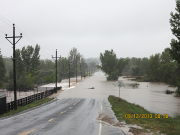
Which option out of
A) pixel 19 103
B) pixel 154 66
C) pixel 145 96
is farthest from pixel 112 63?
pixel 19 103

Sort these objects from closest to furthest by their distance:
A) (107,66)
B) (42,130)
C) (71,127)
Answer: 1. (42,130)
2. (71,127)
3. (107,66)

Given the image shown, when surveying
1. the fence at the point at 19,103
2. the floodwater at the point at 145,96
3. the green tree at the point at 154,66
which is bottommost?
the floodwater at the point at 145,96

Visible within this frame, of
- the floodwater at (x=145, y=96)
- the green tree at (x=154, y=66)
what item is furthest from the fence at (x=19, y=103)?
the green tree at (x=154, y=66)

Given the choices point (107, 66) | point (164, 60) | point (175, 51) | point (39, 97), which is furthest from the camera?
point (107, 66)

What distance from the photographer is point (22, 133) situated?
10797 millimetres

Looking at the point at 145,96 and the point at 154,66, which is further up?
the point at 154,66

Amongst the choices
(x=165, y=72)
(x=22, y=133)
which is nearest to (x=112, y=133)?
(x=22, y=133)

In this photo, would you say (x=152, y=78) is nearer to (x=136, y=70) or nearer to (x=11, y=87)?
(x=136, y=70)

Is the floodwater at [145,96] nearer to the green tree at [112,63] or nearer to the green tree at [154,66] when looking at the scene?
the green tree at [154,66]

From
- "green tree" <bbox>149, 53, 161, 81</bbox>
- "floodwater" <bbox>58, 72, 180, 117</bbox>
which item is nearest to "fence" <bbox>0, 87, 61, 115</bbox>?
"floodwater" <bbox>58, 72, 180, 117</bbox>

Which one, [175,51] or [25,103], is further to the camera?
[25,103]

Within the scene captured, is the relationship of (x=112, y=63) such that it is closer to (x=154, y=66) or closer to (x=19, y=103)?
(x=154, y=66)

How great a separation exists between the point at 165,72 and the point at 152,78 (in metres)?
13.5

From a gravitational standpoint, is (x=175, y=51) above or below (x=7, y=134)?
above
